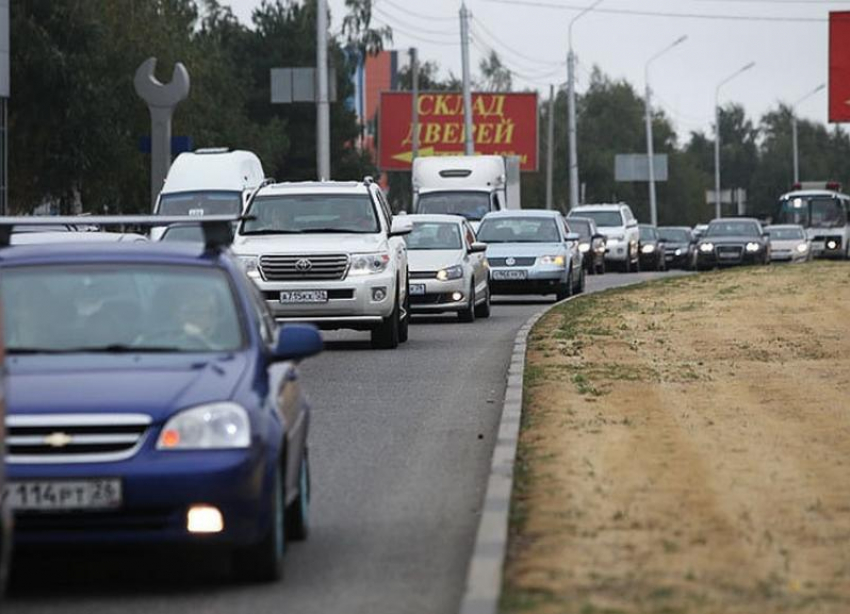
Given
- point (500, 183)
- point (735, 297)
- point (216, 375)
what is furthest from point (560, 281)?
point (216, 375)

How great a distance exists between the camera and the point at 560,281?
4109 cm

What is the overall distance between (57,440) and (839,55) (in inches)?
2250

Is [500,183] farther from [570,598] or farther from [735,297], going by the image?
[570,598]

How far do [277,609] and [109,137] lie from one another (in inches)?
1973

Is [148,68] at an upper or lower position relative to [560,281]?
upper

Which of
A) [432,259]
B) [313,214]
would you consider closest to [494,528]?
[313,214]

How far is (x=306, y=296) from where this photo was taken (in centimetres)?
2644

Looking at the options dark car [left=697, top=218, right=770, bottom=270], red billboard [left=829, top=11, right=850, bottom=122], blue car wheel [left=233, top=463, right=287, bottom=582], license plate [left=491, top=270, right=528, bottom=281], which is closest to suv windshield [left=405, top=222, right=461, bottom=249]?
license plate [left=491, top=270, right=528, bottom=281]

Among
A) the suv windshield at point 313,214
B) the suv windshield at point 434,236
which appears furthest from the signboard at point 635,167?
the suv windshield at point 313,214

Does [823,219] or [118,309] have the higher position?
[823,219]

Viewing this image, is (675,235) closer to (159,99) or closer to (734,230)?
(734,230)

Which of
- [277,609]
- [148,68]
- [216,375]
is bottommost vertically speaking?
[277,609]

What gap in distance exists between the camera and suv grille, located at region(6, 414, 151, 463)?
9312 millimetres

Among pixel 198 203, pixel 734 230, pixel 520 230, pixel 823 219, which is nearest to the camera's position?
pixel 198 203
